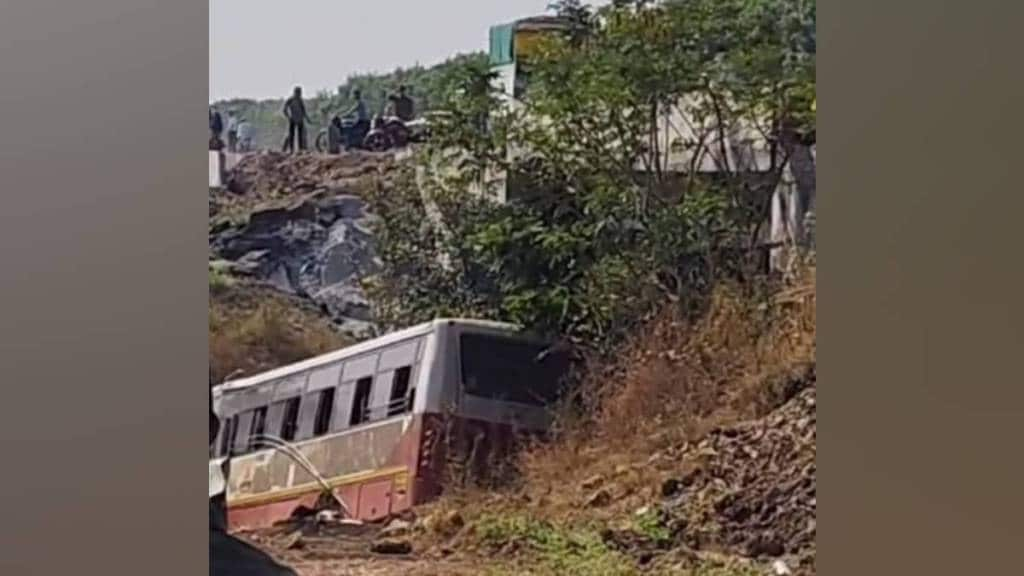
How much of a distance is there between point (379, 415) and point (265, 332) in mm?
288

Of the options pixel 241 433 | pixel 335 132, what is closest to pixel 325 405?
pixel 241 433

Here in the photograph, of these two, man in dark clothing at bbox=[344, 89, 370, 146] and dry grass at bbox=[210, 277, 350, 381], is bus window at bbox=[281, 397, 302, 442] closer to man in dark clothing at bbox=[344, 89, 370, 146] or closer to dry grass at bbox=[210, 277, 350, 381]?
dry grass at bbox=[210, 277, 350, 381]

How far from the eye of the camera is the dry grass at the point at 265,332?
2.31 m

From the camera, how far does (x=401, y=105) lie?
91.6 inches

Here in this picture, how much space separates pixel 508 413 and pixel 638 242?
0.44 m

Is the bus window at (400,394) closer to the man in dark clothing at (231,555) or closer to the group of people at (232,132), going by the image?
the man in dark clothing at (231,555)

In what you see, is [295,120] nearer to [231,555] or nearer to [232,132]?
[232,132]

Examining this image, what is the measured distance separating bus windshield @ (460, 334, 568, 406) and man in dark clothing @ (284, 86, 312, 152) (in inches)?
21.6

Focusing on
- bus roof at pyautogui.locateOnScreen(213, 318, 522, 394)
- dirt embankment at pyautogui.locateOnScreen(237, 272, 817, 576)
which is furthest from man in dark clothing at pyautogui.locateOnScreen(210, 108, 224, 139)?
dirt embankment at pyautogui.locateOnScreen(237, 272, 817, 576)

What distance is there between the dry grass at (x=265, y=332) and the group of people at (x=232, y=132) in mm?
280

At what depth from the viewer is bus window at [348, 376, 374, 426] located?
2314mm

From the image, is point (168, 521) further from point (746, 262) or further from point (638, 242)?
point (746, 262)

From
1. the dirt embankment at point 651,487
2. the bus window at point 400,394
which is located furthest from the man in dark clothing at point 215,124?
the dirt embankment at point 651,487

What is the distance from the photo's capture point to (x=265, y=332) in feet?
7.61
